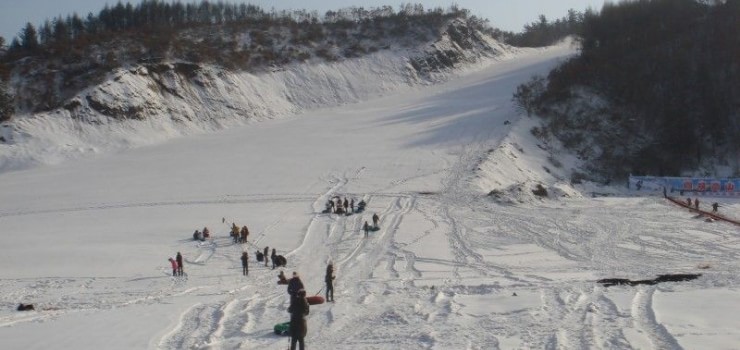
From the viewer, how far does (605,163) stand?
5225 centimetres

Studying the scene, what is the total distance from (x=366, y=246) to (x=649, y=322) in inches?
657

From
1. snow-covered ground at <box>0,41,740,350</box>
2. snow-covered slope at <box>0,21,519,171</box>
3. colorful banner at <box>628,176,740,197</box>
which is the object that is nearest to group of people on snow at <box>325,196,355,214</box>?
snow-covered ground at <box>0,41,740,350</box>

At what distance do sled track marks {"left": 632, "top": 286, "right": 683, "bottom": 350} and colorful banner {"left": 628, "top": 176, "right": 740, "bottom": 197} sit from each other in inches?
1248

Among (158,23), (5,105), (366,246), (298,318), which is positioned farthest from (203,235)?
(158,23)

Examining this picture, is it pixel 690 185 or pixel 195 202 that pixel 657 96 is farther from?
pixel 195 202

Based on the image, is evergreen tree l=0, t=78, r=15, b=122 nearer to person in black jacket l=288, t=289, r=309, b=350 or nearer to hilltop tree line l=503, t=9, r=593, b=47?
person in black jacket l=288, t=289, r=309, b=350

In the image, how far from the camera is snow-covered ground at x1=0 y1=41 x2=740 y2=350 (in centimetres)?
1366

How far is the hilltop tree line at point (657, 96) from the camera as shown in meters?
54.1

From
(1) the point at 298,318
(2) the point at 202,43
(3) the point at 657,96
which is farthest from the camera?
(2) the point at 202,43

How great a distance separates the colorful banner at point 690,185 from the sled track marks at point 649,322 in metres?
31.7

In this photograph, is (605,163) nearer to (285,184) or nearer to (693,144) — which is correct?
(693,144)

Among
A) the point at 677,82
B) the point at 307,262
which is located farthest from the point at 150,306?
the point at 677,82

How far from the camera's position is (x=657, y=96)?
190ft

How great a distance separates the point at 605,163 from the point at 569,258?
2912 cm
